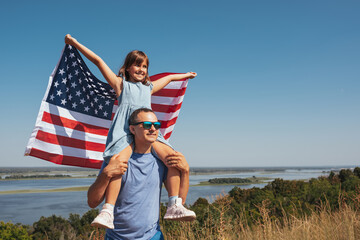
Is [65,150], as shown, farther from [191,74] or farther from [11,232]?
[11,232]

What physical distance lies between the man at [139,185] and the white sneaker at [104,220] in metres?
0.16

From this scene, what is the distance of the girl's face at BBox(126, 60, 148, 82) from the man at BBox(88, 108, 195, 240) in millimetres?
620

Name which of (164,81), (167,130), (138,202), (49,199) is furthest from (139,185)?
(49,199)

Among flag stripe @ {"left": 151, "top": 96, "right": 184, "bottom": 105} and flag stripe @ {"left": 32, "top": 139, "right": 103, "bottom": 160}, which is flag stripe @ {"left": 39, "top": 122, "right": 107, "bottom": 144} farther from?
flag stripe @ {"left": 151, "top": 96, "right": 184, "bottom": 105}

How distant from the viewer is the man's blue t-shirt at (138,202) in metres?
2.39

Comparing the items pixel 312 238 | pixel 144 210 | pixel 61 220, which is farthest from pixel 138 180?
pixel 61 220

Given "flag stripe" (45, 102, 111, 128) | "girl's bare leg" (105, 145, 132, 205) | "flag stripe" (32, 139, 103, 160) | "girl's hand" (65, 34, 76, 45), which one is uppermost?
"girl's hand" (65, 34, 76, 45)

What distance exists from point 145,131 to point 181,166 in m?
0.43

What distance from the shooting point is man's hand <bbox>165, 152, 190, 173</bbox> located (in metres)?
2.47

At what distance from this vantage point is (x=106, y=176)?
2.26m

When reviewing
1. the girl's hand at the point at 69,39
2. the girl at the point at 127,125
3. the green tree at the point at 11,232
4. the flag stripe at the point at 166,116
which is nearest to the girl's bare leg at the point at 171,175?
the girl at the point at 127,125

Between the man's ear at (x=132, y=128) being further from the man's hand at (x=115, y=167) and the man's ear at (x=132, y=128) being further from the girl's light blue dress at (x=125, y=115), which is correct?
the man's hand at (x=115, y=167)

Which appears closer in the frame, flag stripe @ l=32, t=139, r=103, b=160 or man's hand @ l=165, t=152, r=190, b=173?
man's hand @ l=165, t=152, r=190, b=173

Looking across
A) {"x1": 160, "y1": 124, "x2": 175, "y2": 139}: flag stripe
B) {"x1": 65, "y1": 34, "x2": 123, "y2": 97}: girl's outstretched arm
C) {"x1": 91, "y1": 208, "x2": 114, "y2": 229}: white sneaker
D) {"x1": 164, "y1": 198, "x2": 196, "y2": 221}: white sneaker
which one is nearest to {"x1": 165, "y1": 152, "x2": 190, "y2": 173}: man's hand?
{"x1": 164, "y1": 198, "x2": 196, "y2": 221}: white sneaker
